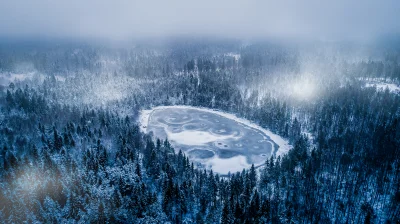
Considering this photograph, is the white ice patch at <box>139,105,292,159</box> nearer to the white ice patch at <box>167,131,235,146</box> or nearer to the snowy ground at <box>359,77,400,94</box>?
the white ice patch at <box>167,131,235,146</box>

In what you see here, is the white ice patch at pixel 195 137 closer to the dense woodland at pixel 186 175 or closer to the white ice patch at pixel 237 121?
the white ice patch at pixel 237 121

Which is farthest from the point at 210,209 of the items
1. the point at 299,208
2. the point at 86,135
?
the point at 86,135

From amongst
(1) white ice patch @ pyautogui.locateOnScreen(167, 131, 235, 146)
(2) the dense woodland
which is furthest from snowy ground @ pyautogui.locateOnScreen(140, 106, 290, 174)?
(2) the dense woodland

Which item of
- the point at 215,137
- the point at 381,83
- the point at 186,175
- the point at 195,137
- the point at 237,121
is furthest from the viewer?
the point at 381,83

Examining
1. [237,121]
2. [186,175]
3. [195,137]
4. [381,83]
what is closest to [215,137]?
[195,137]

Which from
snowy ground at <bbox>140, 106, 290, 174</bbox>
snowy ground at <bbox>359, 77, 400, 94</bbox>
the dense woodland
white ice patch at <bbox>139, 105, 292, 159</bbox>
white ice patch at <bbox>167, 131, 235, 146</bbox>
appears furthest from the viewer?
snowy ground at <bbox>359, 77, 400, 94</bbox>

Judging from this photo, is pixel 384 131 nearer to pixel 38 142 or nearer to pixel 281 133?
pixel 281 133

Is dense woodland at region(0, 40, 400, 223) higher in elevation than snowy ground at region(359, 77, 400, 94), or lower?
lower

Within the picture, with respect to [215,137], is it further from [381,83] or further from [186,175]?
[381,83]

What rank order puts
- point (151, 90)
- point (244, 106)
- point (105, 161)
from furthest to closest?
point (151, 90), point (244, 106), point (105, 161)
